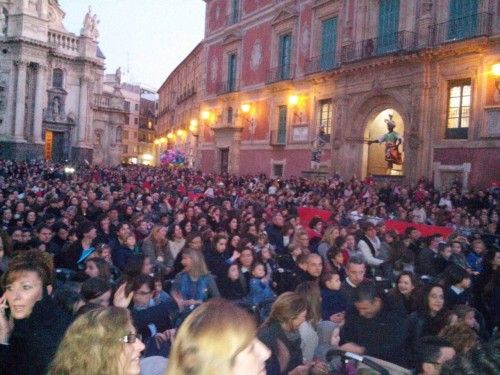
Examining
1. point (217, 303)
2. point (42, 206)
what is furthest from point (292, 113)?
point (217, 303)

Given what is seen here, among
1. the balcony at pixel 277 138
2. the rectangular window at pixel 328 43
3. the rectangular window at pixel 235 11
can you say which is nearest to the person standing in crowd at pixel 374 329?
the rectangular window at pixel 328 43

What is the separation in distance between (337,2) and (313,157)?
7.46 m

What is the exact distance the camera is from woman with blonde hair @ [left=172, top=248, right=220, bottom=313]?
6.54m

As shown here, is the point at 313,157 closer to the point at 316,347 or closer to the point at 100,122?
the point at 316,347

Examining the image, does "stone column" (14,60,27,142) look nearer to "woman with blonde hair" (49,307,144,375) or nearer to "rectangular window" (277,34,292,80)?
"rectangular window" (277,34,292,80)

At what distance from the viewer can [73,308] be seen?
4406 millimetres

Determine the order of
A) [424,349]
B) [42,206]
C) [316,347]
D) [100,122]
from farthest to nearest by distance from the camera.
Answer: [100,122], [42,206], [316,347], [424,349]

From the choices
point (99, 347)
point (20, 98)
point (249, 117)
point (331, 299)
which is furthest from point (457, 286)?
point (20, 98)

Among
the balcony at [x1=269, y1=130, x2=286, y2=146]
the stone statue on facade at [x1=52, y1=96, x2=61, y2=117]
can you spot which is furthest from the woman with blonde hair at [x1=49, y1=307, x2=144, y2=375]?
the stone statue on facade at [x1=52, y1=96, x2=61, y2=117]

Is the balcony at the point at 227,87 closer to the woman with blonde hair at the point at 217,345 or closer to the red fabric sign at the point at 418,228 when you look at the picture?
the red fabric sign at the point at 418,228

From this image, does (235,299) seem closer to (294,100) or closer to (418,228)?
(418,228)

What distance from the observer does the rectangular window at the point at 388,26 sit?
2155 cm

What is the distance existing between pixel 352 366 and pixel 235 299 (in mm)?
2799

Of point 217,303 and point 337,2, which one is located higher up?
point 337,2
